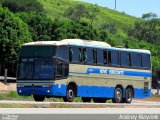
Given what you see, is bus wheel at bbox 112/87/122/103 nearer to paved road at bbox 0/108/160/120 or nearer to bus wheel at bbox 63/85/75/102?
bus wheel at bbox 63/85/75/102

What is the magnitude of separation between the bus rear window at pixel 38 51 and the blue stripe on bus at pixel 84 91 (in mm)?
1611

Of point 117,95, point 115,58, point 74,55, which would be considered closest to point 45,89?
point 74,55

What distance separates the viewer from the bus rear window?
27.0m

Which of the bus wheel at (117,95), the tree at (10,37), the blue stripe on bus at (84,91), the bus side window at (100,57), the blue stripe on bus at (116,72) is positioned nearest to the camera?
the blue stripe on bus at (84,91)

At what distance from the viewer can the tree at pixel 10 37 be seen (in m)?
65.1

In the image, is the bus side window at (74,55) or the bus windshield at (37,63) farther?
the bus side window at (74,55)

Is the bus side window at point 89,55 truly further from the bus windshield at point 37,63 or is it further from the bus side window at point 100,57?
the bus windshield at point 37,63

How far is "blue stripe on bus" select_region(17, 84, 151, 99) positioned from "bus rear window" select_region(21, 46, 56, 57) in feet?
5.28

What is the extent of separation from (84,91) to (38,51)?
3.47 metres

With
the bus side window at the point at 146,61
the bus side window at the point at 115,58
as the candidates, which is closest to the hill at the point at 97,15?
the bus side window at the point at 146,61

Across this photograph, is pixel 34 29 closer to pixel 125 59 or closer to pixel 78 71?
pixel 125 59

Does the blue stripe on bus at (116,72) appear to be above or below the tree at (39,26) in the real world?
below

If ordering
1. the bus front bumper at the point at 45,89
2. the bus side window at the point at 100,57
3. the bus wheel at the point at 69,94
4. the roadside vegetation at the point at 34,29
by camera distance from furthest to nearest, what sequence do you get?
1. the roadside vegetation at the point at 34,29
2. the bus side window at the point at 100,57
3. the bus wheel at the point at 69,94
4. the bus front bumper at the point at 45,89

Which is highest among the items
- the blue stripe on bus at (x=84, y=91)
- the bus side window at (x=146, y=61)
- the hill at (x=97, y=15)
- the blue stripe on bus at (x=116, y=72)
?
the hill at (x=97, y=15)
